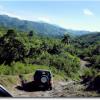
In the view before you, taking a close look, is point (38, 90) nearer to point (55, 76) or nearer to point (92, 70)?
point (55, 76)

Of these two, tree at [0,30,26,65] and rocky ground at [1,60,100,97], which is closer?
rocky ground at [1,60,100,97]

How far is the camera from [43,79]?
→ 9727mm

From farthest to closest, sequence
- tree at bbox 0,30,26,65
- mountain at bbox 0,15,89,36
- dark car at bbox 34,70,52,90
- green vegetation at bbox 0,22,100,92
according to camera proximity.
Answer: mountain at bbox 0,15,89,36
tree at bbox 0,30,26,65
green vegetation at bbox 0,22,100,92
dark car at bbox 34,70,52,90

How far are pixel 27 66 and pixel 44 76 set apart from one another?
69.5 inches

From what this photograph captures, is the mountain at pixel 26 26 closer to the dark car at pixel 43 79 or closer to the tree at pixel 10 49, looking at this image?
the tree at pixel 10 49

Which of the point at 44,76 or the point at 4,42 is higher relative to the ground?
the point at 4,42

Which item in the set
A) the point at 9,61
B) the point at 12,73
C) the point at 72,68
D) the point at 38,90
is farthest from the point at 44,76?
the point at 72,68

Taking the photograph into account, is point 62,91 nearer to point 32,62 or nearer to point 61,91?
point 61,91

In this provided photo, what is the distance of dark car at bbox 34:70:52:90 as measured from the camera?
946 cm

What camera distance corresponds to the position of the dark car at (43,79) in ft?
31.0

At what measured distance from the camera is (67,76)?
1230 centimetres

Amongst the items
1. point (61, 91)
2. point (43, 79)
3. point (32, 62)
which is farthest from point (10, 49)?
point (61, 91)

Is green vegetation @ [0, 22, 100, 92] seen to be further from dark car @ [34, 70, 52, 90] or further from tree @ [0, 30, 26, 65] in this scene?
dark car @ [34, 70, 52, 90]

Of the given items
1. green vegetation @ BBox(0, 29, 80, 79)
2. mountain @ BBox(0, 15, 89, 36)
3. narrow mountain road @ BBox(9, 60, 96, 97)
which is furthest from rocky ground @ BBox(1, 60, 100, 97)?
mountain @ BBox(0, 15, 89, 36)
